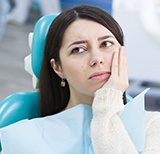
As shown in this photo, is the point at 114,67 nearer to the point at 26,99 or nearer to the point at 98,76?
the point at 98,76

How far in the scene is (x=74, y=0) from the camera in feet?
10.2

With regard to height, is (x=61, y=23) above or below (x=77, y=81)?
above

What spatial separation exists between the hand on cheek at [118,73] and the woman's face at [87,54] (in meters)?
0.01

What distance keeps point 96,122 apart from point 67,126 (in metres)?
0.14

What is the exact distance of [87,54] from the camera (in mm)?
1103

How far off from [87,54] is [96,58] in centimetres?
4

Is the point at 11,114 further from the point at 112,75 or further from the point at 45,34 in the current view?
the point at 112,75

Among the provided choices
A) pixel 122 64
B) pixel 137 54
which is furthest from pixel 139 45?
pixel 122 64

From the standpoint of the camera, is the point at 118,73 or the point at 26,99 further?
the point at 26,99

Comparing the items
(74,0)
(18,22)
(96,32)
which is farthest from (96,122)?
(18,22)

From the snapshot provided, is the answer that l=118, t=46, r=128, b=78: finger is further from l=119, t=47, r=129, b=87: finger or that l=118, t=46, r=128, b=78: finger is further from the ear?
the ear

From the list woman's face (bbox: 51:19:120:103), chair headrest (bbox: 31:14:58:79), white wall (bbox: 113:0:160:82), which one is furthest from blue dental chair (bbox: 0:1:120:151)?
white wall (bbox: 113:0:160:82)

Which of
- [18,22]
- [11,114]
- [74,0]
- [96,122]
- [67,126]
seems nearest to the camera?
[96,122]

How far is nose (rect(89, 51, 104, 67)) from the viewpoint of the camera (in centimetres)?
107
